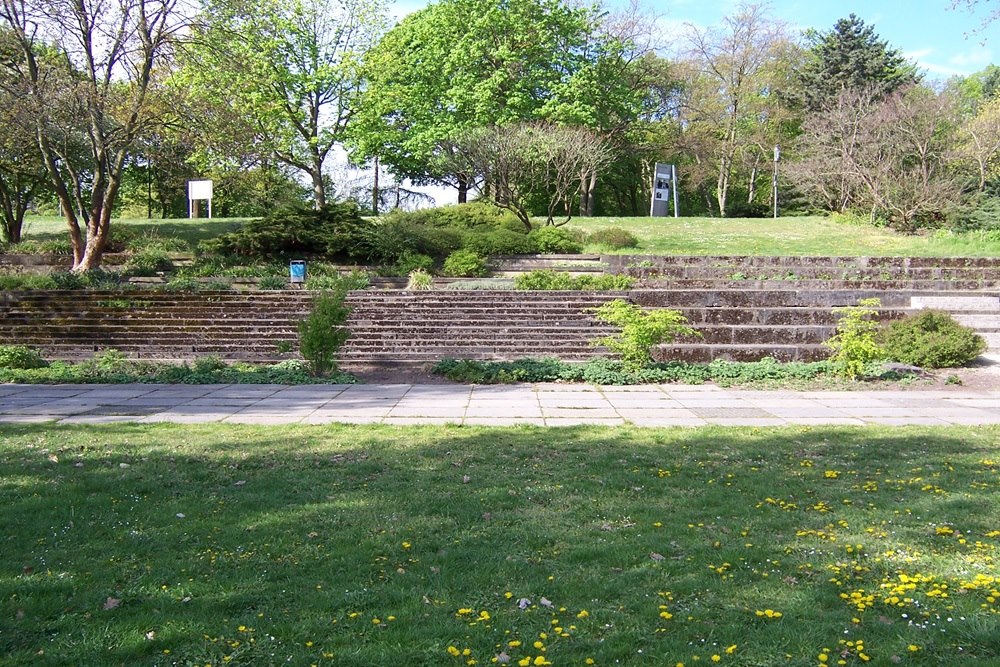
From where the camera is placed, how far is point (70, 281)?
56.1 ft

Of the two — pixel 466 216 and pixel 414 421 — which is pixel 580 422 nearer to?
pixel 414 421

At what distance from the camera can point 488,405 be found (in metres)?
9.31

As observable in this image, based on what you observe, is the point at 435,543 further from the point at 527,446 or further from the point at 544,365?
the point at 544,365

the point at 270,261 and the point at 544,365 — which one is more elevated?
the point at 270,261

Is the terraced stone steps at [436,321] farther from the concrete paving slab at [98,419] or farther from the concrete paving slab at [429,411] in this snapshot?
the concrete paving slab at [98,419]

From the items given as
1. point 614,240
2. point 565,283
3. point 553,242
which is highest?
point 614,240

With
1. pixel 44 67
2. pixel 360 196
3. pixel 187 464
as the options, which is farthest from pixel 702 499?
pixel 360 196

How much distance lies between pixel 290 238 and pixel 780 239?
683 inches

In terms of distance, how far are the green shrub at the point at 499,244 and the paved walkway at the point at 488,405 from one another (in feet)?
32.1

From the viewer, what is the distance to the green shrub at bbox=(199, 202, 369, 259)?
66.3 feet

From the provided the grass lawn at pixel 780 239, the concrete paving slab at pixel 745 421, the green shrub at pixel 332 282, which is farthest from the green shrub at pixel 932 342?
the green shrub at pixel 332 282

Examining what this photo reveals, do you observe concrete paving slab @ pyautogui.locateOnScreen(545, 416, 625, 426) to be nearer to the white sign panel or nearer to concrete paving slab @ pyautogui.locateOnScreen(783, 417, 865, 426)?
concrete paving slab @ pyautogui.locateOnScreen(783, 417, 865, 426)

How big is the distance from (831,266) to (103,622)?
63.5 feet

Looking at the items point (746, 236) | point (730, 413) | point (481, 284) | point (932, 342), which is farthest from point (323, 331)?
point (746, 236)
